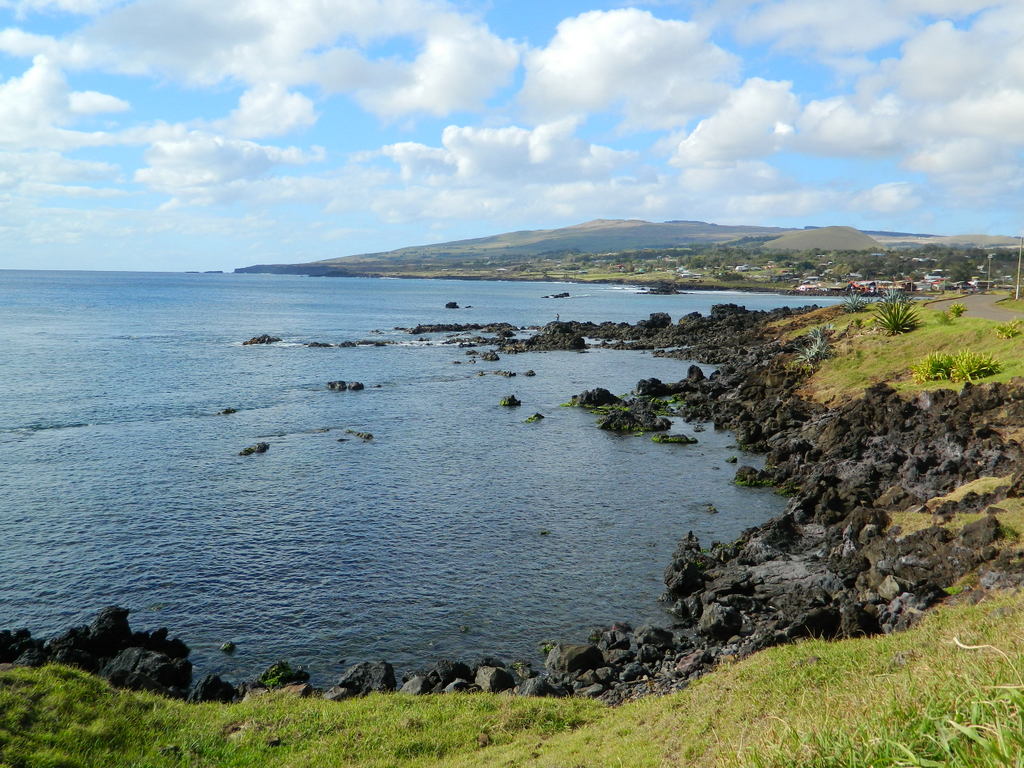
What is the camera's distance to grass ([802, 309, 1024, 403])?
40.8 m

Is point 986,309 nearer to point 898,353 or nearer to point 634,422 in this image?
point 898,353

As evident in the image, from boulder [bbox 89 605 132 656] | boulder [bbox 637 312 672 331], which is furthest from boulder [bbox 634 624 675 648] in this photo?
boulder [bbox 637 312 672 331]

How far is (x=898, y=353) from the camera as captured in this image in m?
47.7

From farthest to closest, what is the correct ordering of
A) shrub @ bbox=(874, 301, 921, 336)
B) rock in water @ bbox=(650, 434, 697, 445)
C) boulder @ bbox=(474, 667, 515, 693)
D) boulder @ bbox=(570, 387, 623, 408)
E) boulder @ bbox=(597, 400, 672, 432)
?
1. boulder @ bbox=(570, 387, 623, 408)
2. shrub @ bbox=(874, 301, 921, 336)
3. boulder @ bbox=(597, 400, 672, 432)
4. rock in water @ bbox=(650, 434, 697, 445)
5. boulder @ bbox=(474, 667, 515, 693)

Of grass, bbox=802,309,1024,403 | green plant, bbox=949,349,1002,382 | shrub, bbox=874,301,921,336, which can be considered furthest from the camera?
shrub, bbox=874,301,921,336

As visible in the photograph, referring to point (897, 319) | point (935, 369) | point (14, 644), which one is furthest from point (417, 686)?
point (897, 319)

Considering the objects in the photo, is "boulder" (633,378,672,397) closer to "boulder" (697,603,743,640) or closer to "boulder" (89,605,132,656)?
"boulder" (697,603,743,640)

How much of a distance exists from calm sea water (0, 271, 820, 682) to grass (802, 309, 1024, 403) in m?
9.30

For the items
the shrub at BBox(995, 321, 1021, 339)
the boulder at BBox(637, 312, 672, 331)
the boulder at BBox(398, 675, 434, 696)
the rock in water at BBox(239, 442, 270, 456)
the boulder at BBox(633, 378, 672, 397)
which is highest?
the shrub at BBox(995, 321, 1021, 339)

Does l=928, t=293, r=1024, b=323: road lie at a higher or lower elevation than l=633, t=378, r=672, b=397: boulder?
higher

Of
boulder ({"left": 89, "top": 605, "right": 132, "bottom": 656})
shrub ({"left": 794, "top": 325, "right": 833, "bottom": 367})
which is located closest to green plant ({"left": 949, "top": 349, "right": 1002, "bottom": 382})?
shrub ({"left": 794, "top": 325, "right": 833, "bottom": 367})

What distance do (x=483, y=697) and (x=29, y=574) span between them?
19579 millimetres

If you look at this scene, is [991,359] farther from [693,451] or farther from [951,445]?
[693,451]

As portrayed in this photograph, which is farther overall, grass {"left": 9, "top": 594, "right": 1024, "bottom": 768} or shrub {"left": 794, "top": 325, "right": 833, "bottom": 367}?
shrub {"left": 794, "top": 325, "right": 833, "bottom": 367}
